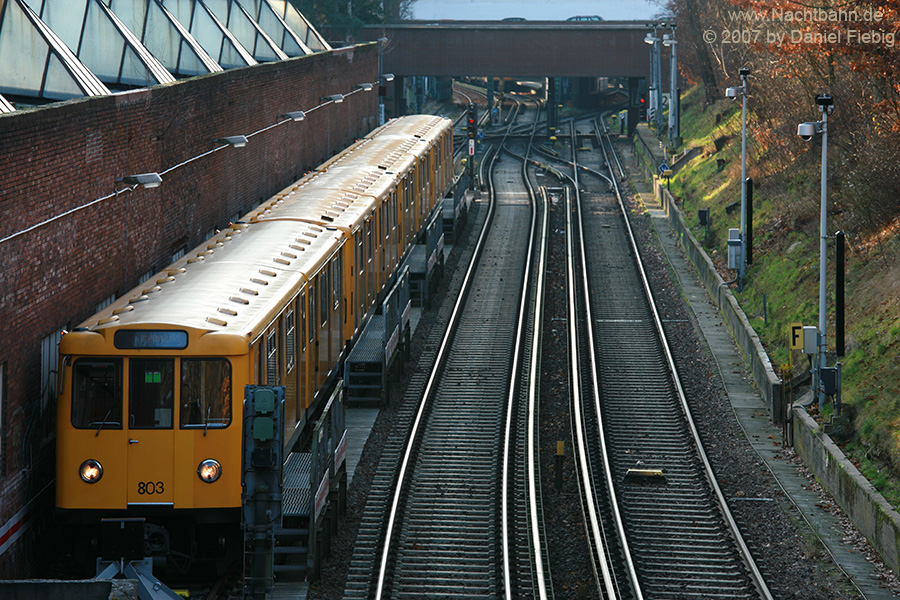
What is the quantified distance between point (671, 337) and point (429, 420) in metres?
7.36

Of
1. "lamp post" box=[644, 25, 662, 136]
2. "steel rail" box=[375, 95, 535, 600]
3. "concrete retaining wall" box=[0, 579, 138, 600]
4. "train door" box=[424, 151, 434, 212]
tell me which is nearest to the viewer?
"concrete retaining wall" box=[0, 579, 138, 600]

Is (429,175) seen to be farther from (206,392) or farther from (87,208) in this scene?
(206,392)

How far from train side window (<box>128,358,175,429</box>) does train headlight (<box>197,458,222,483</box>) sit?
54 centimetres

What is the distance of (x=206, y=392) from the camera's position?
39.0 ft

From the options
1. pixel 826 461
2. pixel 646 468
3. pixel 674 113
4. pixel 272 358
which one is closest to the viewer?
pixel 272 358

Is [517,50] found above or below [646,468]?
above

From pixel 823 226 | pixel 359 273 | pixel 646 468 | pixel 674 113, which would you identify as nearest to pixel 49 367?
pixel 359 273

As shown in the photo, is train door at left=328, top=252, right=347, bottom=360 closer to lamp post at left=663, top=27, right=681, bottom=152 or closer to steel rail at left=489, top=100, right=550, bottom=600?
steel rail at left=489, top=100, right=550, bottom=600

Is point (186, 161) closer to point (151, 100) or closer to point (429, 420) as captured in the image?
point (151, 100)

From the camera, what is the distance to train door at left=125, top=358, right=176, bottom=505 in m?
11.7

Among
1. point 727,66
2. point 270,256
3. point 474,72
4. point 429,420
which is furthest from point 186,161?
point 474,72

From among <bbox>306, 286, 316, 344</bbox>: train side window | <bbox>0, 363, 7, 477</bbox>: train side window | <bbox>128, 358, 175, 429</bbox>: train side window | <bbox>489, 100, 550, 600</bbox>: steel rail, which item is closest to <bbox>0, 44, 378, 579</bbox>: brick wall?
<bbox>0, 363, 7, 477</bbox>: train side window

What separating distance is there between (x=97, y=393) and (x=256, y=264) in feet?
12.4

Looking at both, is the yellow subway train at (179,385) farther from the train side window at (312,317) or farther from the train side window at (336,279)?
the train side window at (336,279)
